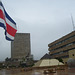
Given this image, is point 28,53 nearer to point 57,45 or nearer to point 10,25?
point 57,45

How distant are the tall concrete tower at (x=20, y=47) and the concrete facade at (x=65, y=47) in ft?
76.6

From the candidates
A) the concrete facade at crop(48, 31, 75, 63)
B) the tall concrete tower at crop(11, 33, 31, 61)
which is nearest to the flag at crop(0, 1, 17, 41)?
the concrete facade at crop(48, 31, 75, 63)

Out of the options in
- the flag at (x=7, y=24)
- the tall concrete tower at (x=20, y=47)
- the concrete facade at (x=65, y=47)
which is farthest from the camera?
the tall concrete tower at (x=20, y=47)

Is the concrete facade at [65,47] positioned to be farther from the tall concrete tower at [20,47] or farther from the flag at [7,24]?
the flag at [7,24]

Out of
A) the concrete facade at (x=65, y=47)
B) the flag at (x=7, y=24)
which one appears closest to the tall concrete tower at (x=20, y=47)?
the concrete facade at (x=65, y=47)

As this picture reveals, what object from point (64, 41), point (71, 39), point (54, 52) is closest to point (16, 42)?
point (54, 52)

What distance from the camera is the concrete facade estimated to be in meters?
56.4

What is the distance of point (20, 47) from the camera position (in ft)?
322

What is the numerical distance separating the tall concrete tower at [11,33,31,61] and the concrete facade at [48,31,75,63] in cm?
2336

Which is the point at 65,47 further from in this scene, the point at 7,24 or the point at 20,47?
the point at 7,24

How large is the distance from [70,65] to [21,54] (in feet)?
223

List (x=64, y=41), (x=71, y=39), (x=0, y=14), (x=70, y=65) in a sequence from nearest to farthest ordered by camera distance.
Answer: (x=0, y=14)
(x=70, y=65)
(x=71, y=39)
(x=64, y=41)

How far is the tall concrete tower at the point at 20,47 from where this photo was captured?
309 ft

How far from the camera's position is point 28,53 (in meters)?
95.1
